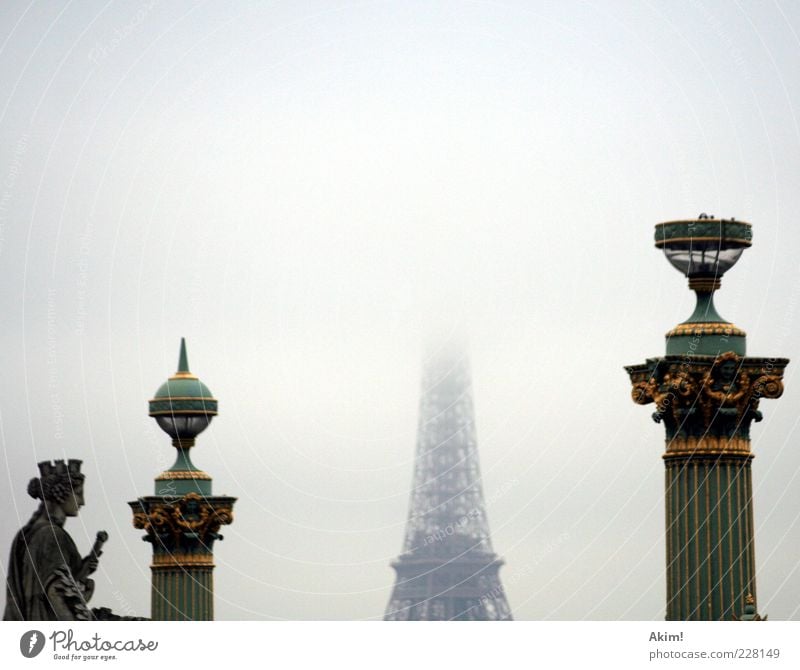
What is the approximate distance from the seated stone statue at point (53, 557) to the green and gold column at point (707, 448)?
1315 centimetres

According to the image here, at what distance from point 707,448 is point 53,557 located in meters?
14.9

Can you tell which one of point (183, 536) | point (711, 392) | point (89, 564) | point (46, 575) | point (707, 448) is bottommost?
point (46, 575)

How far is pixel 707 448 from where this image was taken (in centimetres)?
7438

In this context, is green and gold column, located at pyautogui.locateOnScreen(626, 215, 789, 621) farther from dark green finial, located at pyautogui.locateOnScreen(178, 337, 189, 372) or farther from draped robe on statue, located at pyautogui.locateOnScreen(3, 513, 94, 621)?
dark green finial, located at pyautogui.locateOnScreen(178, 337, 189, 372)

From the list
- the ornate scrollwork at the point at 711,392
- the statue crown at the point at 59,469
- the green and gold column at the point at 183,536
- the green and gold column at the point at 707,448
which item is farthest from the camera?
the green and gold column at the point at 183,536

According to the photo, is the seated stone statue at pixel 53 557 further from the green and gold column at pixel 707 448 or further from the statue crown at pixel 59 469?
the green and gold column at pixel 707 448

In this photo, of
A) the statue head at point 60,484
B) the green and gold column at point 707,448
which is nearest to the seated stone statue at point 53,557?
the statue head at point 60,484

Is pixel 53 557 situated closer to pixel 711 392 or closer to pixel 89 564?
pixel 89 564

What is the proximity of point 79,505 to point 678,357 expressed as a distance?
1387cm

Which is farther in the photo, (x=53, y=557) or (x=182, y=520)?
(x=182, y=520)

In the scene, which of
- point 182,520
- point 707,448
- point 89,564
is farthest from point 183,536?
point 89,564

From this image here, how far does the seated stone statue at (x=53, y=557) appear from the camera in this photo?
6719cm
